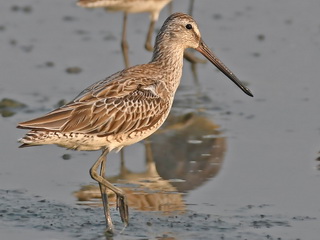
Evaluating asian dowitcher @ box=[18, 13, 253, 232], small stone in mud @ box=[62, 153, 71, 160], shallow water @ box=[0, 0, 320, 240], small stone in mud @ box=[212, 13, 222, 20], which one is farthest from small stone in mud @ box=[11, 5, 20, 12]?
asian dowitcher @ box=[18, 13, 253, 232]

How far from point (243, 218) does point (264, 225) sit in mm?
220

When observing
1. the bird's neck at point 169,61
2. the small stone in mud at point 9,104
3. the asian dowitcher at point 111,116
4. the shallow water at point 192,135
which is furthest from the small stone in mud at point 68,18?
the asian dowitcher at point 111,116

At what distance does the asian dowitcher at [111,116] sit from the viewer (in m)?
7.91

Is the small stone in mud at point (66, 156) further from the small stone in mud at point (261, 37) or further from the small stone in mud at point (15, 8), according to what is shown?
the small stone in mud at point (15, 8)

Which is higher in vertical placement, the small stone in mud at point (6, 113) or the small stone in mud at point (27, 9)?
the small stone in mud at point (27, 9)

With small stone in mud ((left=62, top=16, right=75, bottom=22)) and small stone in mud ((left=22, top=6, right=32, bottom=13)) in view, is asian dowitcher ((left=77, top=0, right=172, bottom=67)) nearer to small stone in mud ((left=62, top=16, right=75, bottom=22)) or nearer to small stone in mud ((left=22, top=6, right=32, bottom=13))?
small stone in mud ((left=62, top=16, right=75, bottom=22))

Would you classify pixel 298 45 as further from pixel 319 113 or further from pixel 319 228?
pixel 319 228

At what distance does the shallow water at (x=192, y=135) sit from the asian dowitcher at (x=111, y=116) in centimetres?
63

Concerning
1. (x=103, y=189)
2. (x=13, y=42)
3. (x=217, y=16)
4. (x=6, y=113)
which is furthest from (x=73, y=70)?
(x=103, y=189)

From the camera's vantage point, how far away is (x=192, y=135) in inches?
419

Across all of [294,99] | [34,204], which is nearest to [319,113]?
[294,99]

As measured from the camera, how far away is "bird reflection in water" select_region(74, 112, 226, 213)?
889cm

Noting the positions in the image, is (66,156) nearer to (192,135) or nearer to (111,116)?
(192,135)

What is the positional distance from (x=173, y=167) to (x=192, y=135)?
1.00 metres
